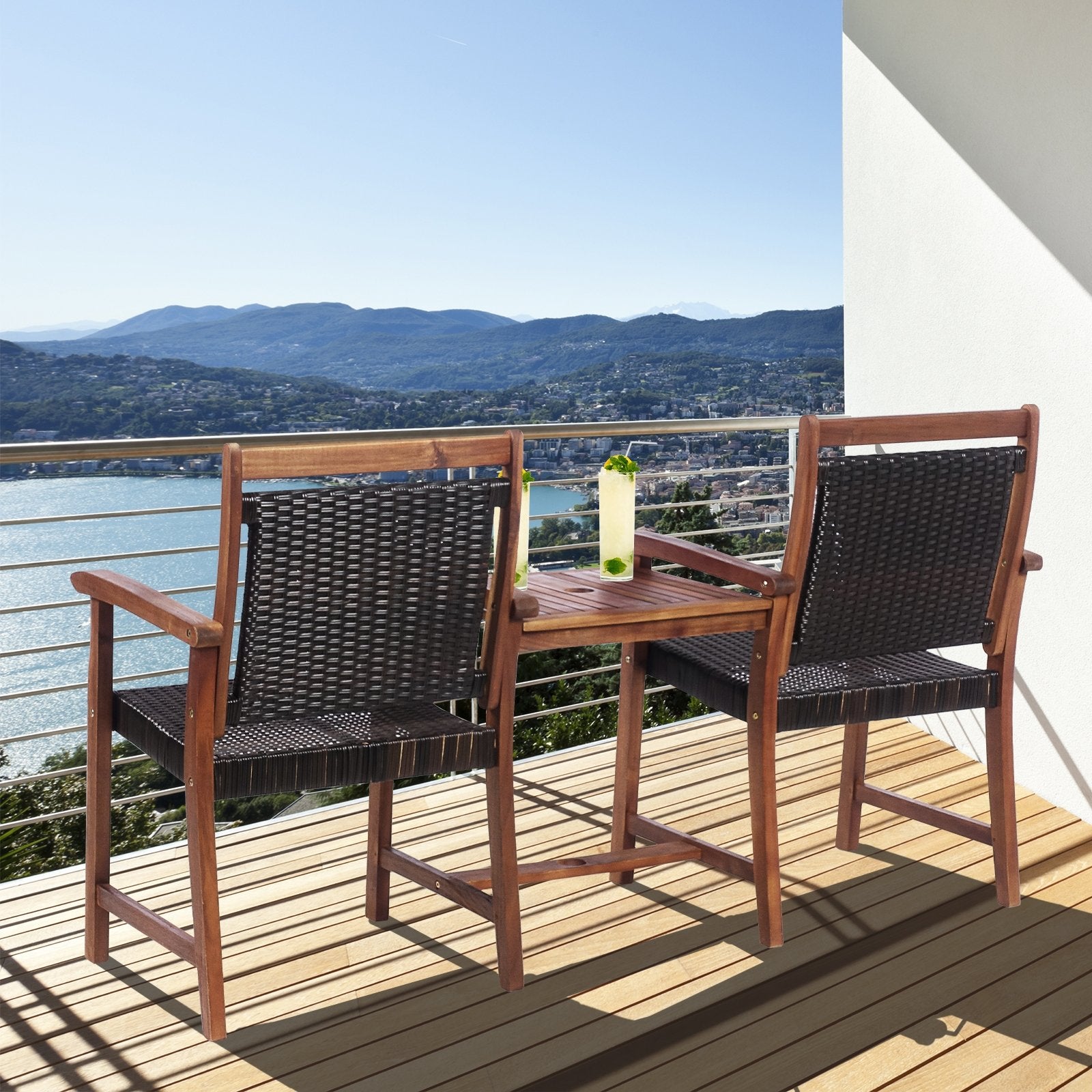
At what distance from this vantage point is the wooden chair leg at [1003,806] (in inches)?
92.5

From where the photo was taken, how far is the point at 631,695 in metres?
2.47

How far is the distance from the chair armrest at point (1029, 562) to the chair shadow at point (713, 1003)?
68 cm

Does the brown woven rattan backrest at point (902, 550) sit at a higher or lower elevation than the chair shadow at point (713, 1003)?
higher

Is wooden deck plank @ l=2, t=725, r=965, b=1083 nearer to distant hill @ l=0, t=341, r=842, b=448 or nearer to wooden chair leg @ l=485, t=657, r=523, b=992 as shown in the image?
wooden chair leg @ l=485, t=657, r=523, b=992

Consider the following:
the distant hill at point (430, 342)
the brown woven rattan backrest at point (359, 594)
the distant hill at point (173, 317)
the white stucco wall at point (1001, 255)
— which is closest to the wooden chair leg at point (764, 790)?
the brown woven rattan backrest at point (359, 594)

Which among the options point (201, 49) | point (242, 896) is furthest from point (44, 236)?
point (242, 896)

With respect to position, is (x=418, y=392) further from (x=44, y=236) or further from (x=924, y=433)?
(x=924, y=433)

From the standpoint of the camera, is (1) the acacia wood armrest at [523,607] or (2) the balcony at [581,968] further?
(1) the acacia wood armrest at [523,607]

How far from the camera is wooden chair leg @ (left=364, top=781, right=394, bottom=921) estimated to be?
2.25 meters

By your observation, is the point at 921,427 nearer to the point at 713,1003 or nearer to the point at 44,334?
the point at 713,1003

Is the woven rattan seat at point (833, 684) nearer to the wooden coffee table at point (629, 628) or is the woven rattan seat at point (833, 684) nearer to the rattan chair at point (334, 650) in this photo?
the wooden coffee table at point (629, 628)

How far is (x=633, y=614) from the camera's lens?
2090 mm

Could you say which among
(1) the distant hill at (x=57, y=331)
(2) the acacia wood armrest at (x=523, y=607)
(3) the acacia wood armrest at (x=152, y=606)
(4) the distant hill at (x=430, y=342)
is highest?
(1) the distant hill at (x=57, y=331)

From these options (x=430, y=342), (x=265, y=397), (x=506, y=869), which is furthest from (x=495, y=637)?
(x=430, y=342)
